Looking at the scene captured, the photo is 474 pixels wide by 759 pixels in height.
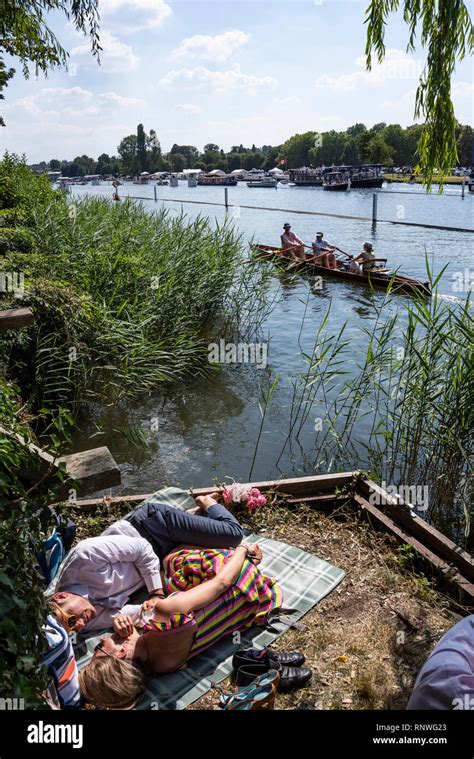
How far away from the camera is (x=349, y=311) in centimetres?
1538

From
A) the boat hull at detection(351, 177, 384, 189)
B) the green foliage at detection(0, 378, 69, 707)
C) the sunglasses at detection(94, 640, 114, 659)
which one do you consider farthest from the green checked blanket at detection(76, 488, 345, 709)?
the boat hull at detection(351, 177, 384, 189)

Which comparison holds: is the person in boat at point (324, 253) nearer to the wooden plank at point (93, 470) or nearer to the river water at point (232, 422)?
the river water at point (232, 422)

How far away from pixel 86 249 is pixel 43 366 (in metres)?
3.01

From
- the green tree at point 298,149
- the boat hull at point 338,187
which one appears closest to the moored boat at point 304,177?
the boat hull at point 338,187

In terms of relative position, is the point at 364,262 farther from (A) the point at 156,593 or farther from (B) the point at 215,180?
(B) the point at 215,180

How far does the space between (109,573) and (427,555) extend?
2230mm

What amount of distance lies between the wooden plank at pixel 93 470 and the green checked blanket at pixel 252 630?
501mm

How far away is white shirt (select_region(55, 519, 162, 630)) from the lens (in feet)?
11.7

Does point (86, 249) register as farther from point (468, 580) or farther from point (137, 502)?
point (468, 580)

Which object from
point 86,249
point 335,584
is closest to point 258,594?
point 335,584

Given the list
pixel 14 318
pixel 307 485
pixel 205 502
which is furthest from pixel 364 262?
pixel 14 318

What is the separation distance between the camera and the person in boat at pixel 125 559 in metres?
3.54

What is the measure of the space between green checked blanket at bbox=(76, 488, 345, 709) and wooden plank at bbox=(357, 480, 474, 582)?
0.75 m

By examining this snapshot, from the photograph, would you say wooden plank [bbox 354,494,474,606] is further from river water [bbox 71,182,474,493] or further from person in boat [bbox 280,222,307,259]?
person in boat [bbox 280,222,307,259]
